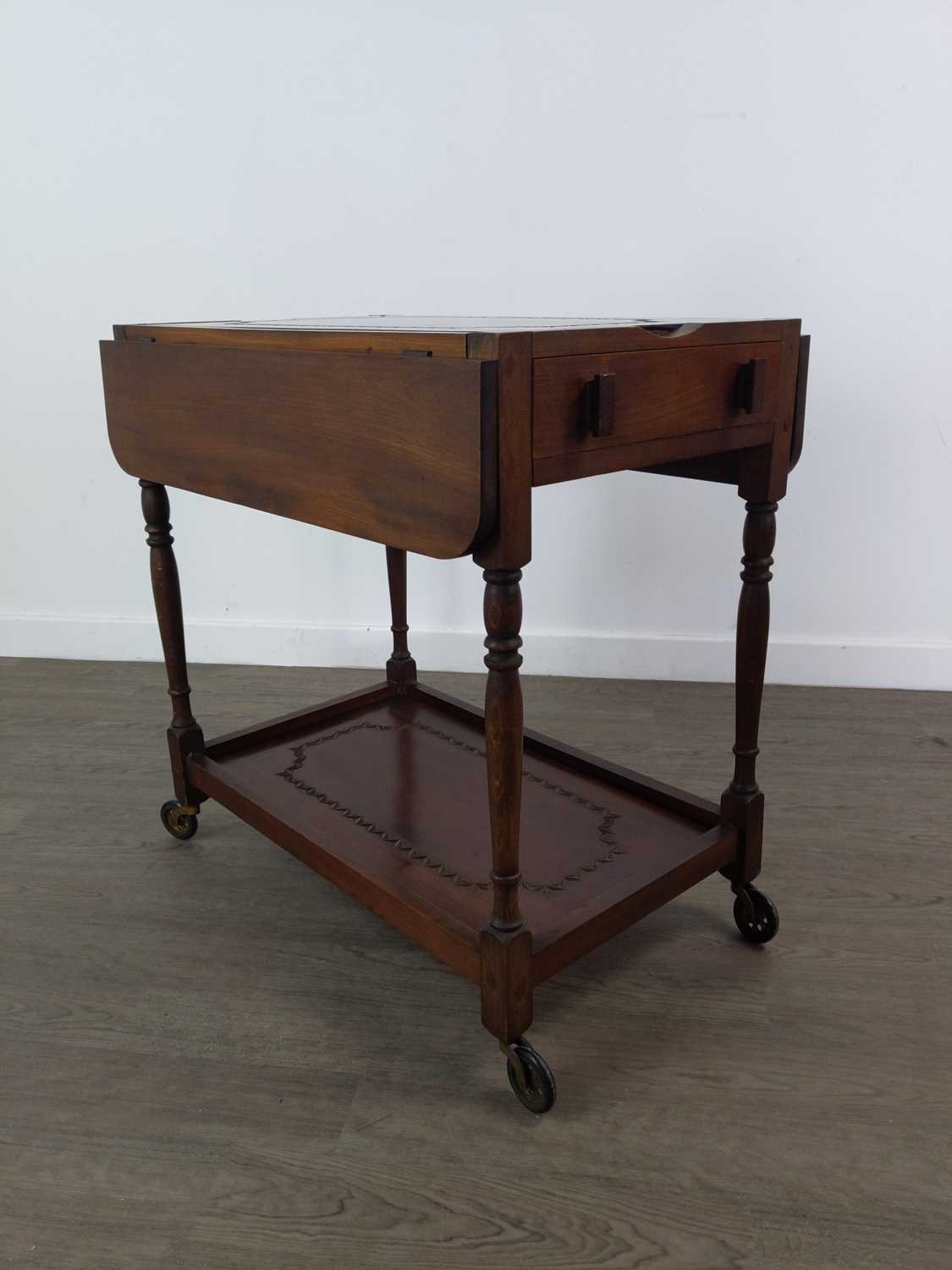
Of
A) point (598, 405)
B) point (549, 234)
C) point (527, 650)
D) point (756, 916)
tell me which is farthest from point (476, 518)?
point (527, 650)

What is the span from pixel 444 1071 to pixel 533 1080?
127 mm

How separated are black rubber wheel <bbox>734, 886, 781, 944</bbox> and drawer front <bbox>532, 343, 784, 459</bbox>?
2.16 ft

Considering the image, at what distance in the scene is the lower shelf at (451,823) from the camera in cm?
128

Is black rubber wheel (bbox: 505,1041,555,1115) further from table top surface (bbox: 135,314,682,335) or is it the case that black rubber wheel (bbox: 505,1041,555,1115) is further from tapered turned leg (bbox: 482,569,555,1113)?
table top surface (bbox: 135,314,682,335)

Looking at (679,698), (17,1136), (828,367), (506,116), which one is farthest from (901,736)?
(17,1136)

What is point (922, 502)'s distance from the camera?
7.55 feet

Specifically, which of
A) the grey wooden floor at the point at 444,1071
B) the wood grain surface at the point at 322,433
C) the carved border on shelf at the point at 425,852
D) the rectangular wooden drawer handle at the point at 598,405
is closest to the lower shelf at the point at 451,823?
the carved border on shelf at the point at 425,852

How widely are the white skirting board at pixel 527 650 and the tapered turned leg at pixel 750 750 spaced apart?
103cm

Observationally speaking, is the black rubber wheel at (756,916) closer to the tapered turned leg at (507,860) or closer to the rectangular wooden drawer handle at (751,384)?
the tapered turned leg at (507,860)

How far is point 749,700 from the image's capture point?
1.43m

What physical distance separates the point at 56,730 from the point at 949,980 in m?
1.80

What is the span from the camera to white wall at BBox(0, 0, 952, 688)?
212 cm

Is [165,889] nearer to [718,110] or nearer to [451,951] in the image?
[451,951]

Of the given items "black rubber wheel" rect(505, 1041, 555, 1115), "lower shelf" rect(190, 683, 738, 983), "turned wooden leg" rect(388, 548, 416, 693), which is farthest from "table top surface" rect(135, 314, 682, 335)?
"black rubber wheel" rect(505, 1041, 555, 1115)
